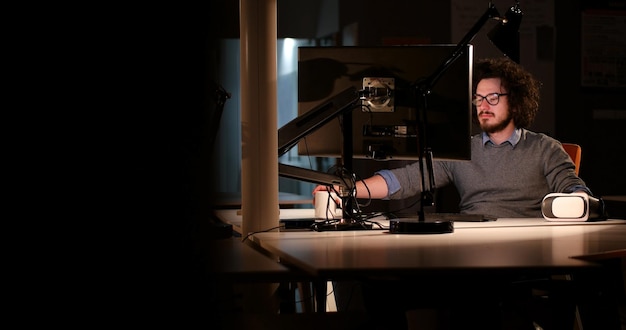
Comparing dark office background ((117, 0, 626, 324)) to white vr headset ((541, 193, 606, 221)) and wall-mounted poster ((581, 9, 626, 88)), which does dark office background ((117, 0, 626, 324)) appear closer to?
white vr headset ((541, 193, 606, 221))

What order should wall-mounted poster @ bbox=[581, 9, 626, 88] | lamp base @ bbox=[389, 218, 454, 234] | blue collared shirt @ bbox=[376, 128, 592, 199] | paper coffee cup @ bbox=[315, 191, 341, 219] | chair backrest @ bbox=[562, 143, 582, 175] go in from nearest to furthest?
lamp base @ bbox=[389, 218, 454, 234]
paper coffee cup @ bbox=[315, 191, 341, 219]
blue collared shirt @ bbox=[376, 128, 592, 199]
chair backrest @ bbox=[562, 143, 582, 175]
wall-mounted poster @ bbox=[581, 9, 626, 88]

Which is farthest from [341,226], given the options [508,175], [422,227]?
[508,175]

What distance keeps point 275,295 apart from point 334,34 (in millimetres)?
2542

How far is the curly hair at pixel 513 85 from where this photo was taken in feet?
8.75

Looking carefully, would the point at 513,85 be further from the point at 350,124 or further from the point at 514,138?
the point at 350,124

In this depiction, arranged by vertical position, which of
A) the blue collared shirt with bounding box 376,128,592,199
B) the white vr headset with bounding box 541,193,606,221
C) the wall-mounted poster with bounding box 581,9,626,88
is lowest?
the white vr headset with bounding box 541,193,606,221

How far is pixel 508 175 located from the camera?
2.62 metres

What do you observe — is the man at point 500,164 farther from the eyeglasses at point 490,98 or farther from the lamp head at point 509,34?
the lamp head at point 509,34

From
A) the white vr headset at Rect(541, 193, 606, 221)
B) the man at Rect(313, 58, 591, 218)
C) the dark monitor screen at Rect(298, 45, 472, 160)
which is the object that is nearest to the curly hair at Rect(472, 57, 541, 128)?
the man at Rect(313, 58, 591, 218)

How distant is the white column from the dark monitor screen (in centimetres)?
32

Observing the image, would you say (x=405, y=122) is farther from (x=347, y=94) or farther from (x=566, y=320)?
(x=566, y=320)

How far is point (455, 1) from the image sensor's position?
3926 mm

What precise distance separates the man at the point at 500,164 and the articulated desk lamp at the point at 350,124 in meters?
0.56

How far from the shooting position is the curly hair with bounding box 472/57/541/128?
2.67 metres
